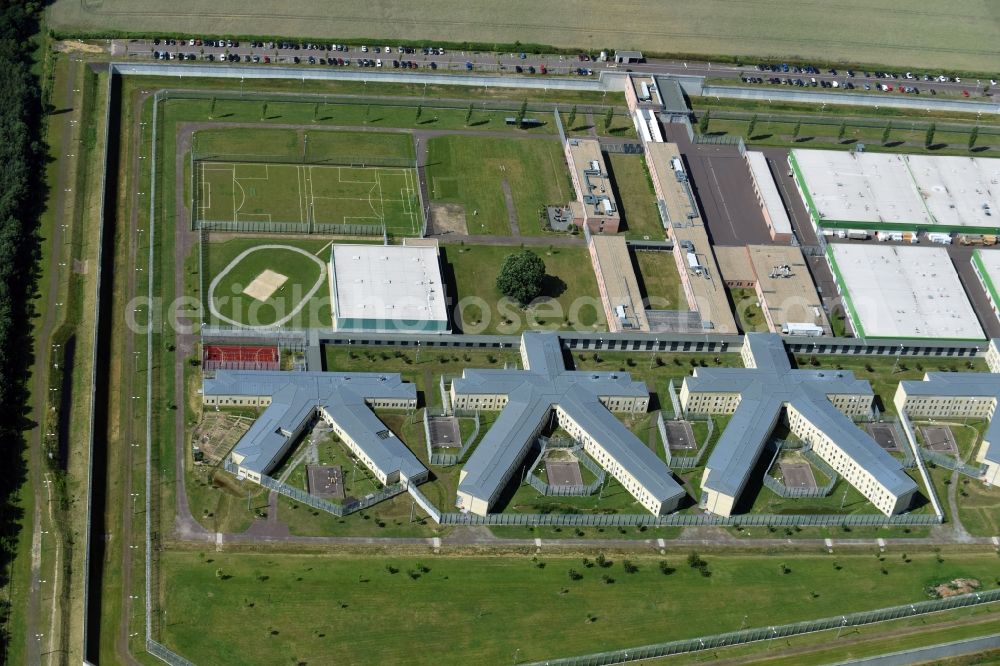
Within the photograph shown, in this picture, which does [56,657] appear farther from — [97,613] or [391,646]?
[391,646]

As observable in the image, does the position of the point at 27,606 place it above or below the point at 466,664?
above

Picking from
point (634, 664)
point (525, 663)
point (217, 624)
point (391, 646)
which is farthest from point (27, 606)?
point (634, 664)

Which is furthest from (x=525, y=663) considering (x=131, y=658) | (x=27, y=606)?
(x=27, y=606)

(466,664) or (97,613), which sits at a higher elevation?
Result: (97,613)

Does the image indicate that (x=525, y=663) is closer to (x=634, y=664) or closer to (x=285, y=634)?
(x=634, y=664)

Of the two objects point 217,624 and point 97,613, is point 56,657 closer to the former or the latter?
→ point 97,613

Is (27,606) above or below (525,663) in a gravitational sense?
above

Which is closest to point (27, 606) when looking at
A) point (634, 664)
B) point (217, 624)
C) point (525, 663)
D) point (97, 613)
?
point (97, 613)
